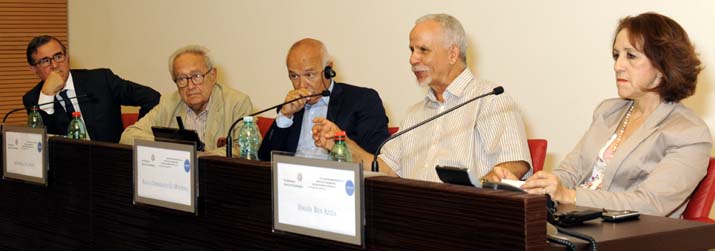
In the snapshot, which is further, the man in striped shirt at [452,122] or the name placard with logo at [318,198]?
the man in striped shirt at [452,122]

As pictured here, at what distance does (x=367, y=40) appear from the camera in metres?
5.05

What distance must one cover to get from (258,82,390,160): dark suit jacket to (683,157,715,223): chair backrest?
1.33 m

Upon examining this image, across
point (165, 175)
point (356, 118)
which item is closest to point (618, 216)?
point (165, 175)

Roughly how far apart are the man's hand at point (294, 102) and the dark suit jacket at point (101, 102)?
4.34 feet

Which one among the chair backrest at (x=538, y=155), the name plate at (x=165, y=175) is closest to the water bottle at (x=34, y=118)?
the name plate at (x=165, y=175)

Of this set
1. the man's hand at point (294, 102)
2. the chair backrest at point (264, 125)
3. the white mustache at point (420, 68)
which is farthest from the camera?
the chair backrest at point (264, 125)

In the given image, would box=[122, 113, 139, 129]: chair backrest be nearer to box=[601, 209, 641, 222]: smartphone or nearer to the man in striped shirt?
the man in striped shirt

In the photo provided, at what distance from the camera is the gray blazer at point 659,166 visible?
2.76m

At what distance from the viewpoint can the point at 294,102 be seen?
3.90 m

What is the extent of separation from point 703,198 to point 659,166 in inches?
7.0

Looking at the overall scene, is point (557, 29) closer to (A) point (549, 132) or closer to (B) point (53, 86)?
(A) point (549, 132)

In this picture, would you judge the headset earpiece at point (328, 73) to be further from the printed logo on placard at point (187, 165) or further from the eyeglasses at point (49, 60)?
the eyeglasses at point (49, 60)

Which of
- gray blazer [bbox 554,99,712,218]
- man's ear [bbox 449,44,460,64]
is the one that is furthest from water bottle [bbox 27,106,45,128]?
gray blazer [bbox 554,99,712,218]

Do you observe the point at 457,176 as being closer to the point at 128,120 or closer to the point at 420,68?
the point at 420,68
